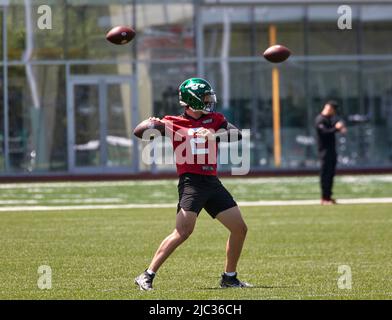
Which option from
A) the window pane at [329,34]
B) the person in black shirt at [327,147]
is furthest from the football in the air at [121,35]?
the window pane at [329,34]

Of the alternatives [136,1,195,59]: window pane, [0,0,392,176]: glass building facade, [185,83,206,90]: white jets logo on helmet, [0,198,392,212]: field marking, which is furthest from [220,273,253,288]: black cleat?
[136,1,195,59]: window pane

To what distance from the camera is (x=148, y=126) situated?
9953 millimetres

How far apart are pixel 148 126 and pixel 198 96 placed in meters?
0.53

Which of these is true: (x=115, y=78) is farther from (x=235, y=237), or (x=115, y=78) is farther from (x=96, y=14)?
Answer: (x=235, y=237)

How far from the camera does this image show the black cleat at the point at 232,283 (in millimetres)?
10148

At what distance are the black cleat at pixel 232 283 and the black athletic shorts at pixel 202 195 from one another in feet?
1.94

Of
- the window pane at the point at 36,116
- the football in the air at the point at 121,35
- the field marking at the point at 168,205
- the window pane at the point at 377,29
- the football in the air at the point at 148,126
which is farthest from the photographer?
the window pane at the point at 377,29

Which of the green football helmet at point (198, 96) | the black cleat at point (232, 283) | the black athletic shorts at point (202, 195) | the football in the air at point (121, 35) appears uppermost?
the football in the air at point (121, 35)

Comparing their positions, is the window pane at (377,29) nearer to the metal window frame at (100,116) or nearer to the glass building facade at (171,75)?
the glass building facade at (171,75)

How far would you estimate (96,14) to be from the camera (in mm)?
32406

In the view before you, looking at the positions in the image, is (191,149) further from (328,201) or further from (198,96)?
(328,201)

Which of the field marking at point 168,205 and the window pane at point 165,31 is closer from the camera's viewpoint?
the field marking at point 168,205
